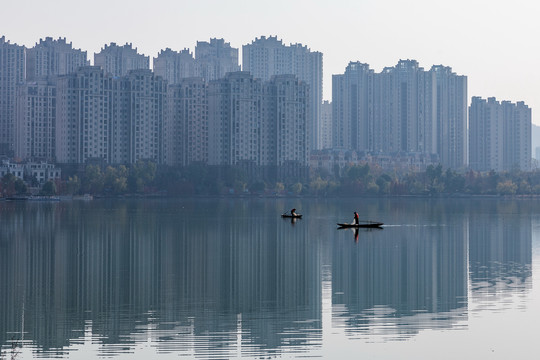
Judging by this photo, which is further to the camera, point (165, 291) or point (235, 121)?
point (235, 121)

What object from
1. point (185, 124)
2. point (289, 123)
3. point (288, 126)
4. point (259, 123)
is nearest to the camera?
point (259, 123)

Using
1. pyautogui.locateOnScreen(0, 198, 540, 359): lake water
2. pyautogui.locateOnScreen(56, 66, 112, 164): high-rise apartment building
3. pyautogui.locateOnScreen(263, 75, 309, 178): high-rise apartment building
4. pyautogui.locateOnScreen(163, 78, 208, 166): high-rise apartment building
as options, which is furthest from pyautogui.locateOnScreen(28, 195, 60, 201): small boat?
pyautogui.locateOnScreen(0, 198, 540, 359): lake water

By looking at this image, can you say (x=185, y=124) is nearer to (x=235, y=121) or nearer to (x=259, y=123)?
(x=235, y=121)

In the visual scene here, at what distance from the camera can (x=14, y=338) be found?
21.9m

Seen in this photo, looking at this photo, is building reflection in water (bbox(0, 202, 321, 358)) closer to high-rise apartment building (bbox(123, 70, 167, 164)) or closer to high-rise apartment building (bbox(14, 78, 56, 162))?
high-rise apartment building (bbox(123, 70, 167, 164))

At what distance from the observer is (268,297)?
1105 inches

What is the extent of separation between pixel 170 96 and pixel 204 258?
12447cm

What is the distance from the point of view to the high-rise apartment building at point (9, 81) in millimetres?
175375

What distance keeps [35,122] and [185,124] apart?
25.8 metres

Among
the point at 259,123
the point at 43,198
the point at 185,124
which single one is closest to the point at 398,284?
the point at 43,198

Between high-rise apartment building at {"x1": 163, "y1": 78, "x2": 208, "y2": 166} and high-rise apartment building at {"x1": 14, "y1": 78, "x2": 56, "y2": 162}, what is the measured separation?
2000 cm

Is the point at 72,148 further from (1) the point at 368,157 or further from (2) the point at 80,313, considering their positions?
(2) the point at 80,313

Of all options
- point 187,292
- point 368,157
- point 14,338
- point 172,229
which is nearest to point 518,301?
point 187,292

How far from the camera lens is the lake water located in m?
21.4
